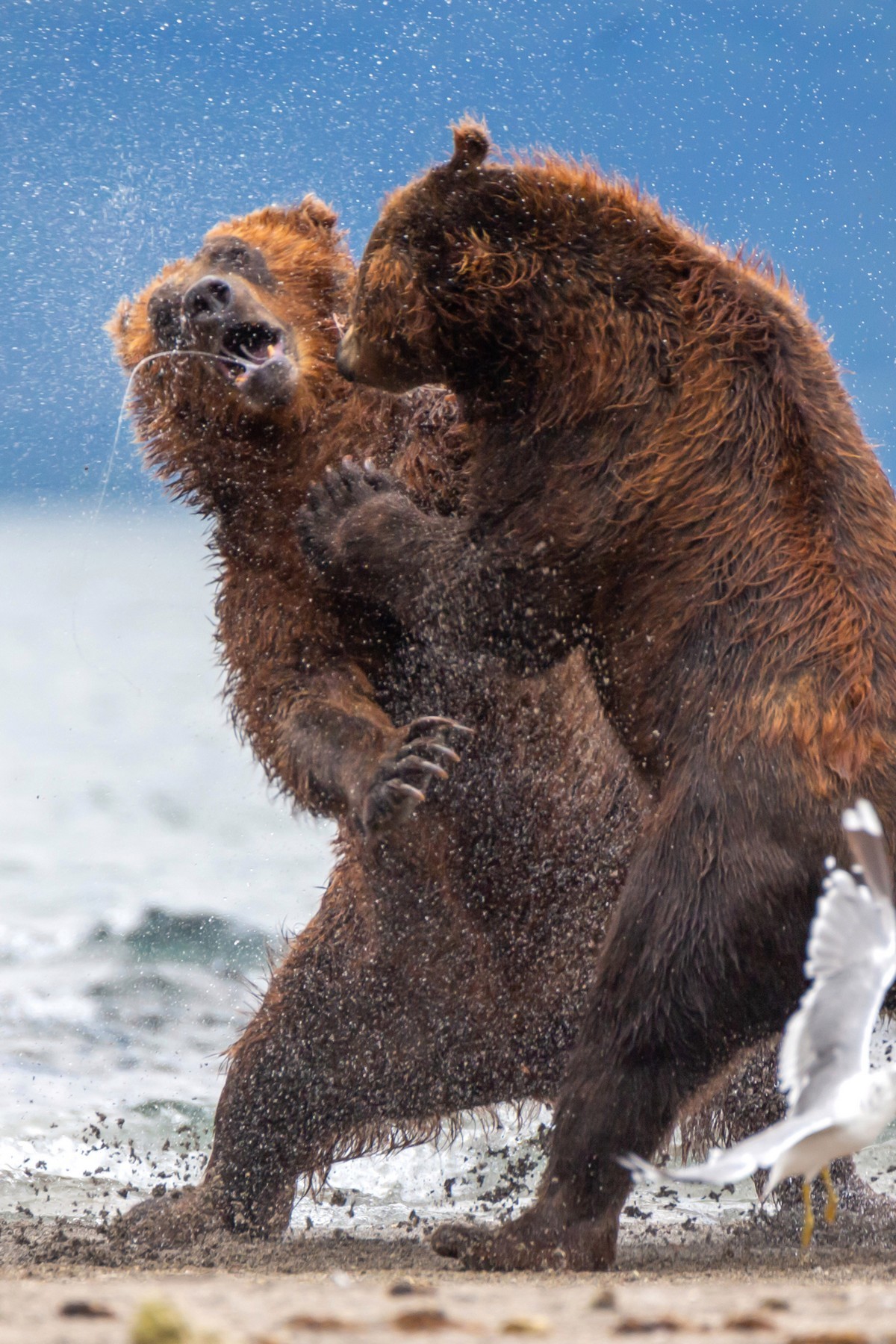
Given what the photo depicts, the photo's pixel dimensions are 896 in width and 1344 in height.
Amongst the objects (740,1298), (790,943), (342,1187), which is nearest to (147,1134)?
(342,1187)

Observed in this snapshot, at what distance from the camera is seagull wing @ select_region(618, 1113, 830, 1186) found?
2.35 m

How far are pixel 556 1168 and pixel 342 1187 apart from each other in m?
3.08

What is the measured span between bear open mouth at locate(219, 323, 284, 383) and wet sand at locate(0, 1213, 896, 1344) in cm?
275

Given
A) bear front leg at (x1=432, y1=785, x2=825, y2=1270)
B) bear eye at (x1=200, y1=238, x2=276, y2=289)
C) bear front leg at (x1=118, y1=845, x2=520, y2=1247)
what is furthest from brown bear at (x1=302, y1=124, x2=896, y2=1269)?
bear front leg at (x1=118, y1=845, x2=520, y2=1247)

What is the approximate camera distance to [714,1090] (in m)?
4.07

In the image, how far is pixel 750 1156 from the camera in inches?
93.6

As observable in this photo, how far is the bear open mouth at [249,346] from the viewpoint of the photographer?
16.8 feet

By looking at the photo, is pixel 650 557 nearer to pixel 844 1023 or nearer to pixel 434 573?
pixel 434 573

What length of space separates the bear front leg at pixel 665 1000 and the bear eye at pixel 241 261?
255cm

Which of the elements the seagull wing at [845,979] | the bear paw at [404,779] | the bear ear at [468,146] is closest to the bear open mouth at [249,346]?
the bear ear at [468,146]

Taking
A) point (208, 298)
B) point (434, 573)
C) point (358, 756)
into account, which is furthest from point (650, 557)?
point (208, 298)

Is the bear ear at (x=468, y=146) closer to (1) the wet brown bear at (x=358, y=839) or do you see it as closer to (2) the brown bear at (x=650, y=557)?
(2) the brown bear at (x=650, y=557)

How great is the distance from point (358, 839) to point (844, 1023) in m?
2.27

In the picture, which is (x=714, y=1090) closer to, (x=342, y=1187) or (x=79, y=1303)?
(x=79, y=1303)
